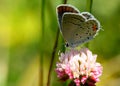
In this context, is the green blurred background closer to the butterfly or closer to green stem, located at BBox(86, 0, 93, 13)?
green stem, located at BBox(86, 0, 93, 13)

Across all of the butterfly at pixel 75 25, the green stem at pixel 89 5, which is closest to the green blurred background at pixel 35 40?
the green stem at pixel 89 5

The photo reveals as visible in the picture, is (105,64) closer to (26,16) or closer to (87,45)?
(87,45)

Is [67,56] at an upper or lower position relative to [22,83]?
upper

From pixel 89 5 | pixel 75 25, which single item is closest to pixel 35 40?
pixel 89 5

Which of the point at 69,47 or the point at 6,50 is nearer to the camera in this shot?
the point at 69,47

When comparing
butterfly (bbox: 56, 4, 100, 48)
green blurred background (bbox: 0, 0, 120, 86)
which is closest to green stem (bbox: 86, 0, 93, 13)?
green blurred background (bbox: 0, 0, 120, 86)

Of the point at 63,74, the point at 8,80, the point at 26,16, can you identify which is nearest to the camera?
the point at 63,74

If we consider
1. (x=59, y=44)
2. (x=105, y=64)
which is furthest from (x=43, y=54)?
(x=105, y=64)
